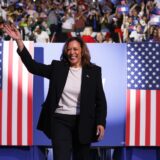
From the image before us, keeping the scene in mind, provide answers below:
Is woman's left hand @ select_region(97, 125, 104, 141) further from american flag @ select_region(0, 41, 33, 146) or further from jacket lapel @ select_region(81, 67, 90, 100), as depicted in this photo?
american flag @ select_region(0, 41, 33, 146)

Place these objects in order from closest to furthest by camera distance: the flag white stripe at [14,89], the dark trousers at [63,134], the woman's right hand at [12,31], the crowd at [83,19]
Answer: the dark trousers at [63,134], the woman's right hand at [12,31], the flag white stripe at [14,89], the crowd at [83,19]

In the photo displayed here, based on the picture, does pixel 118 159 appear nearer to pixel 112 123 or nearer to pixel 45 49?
pixel 112 123

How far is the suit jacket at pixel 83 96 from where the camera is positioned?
20.4ft

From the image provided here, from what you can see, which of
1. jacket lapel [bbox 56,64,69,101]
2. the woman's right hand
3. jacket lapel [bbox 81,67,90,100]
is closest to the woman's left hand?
jacket lapel [bbox 81,67,90,100]

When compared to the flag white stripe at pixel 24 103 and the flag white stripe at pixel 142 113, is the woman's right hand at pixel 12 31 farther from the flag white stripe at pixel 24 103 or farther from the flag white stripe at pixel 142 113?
the flag white stripe at pixel 142 113

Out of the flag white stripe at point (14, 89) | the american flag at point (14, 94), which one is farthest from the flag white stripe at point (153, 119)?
the flag white stripe at point (14, 89)

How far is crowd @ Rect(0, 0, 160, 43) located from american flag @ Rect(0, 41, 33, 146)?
648 centimetres

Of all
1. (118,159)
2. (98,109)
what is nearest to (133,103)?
(118,159)

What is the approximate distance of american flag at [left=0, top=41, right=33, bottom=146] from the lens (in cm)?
865

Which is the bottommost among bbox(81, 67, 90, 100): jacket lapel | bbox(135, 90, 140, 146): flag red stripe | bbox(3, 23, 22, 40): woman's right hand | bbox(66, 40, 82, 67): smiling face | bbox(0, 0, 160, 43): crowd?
bbox(135, 90, 140, 146): flag red stripe

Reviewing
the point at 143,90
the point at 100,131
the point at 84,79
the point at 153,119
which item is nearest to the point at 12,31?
the point at 84,79

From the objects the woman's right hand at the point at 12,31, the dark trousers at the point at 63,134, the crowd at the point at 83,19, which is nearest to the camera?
the dark trousers at the point at 63,134

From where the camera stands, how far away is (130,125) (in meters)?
8.71

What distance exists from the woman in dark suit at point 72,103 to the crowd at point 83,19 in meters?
8.70
